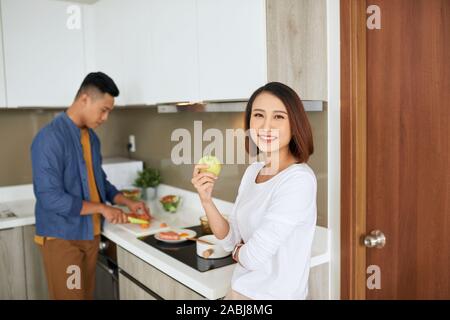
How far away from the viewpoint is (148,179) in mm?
2529

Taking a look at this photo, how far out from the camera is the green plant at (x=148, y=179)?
2.53 meters

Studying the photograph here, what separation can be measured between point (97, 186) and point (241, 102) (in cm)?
92

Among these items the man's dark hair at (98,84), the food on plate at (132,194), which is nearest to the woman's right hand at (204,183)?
the man's dark hair at (98,84)

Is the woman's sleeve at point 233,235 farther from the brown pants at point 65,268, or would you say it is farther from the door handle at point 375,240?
the brown pants at point 65,268

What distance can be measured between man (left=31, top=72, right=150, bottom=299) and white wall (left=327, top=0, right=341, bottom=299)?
3.10 feet

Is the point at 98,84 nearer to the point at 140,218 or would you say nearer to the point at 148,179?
the point at 140,218

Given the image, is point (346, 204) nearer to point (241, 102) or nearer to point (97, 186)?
point (241, 102)

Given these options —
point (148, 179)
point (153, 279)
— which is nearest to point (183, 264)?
point (153, 279)

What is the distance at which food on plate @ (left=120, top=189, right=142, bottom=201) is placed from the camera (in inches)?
93.7

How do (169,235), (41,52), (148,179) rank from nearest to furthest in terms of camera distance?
1. (169,235)
2. (41,52)
3. (148,179)

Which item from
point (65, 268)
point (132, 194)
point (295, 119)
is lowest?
point (65, 268)

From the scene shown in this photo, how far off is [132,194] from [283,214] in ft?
5.07

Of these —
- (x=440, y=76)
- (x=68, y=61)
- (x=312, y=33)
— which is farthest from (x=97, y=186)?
(x=440, y=76)

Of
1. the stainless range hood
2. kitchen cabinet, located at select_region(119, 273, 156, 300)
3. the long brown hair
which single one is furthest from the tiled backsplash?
the long brown hair
